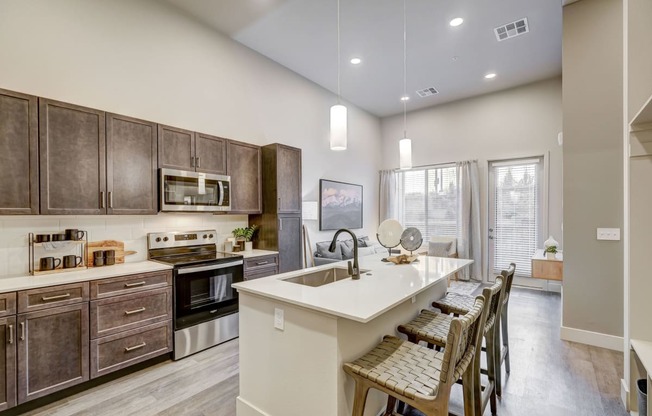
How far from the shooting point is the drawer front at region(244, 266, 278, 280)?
3.56m

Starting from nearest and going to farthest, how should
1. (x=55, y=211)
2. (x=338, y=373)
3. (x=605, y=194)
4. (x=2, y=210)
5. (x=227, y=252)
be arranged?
(x=338, y=373) < (x=2, y=210) < (x=55, y=211) < (x=605, y=194) < (x=227, y=252)

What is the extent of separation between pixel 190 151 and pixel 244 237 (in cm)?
134

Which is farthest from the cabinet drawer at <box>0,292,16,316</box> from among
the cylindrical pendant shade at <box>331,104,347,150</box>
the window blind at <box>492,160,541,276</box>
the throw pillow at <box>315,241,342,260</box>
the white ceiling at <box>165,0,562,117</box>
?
the window blind at <box>492,160,541,276</box>

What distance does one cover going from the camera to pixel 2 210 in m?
2.18

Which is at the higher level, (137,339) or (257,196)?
(257,196)

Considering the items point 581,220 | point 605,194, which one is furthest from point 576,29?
point 581,220

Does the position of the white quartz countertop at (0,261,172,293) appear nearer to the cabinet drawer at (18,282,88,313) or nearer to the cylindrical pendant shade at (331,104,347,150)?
the cabinet drawer at (18,282,88,313)

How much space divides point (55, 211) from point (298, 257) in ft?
8.83

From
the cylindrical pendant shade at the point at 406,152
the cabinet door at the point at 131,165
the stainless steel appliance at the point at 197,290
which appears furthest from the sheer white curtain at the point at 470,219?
the cabinet door at the point at 131,165

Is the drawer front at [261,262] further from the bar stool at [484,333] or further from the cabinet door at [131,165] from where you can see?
the bar stool at [484,333]

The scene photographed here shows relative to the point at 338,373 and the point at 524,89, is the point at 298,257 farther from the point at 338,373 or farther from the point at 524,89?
the point at 524,89

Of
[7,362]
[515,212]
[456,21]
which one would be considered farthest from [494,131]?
[7,362]

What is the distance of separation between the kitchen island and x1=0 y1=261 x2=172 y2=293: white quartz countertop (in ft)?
4.20

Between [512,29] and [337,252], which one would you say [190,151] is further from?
[512,29]
